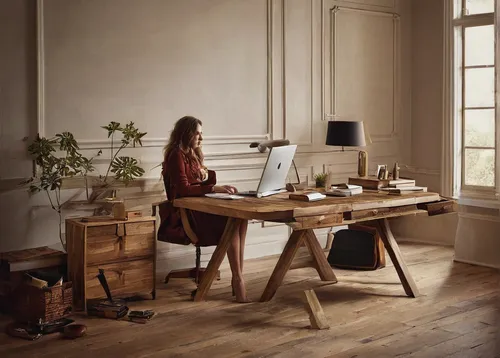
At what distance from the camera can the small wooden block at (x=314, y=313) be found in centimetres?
461

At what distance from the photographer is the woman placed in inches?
210

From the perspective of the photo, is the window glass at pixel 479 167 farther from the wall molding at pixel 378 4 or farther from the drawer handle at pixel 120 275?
the drawer handle at pixel 120 275

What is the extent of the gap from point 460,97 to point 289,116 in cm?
179

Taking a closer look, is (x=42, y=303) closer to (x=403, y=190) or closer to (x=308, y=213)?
(x=308, y=213)

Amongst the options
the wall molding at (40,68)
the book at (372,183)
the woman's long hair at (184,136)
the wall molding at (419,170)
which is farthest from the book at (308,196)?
the wall molding at (419,170)

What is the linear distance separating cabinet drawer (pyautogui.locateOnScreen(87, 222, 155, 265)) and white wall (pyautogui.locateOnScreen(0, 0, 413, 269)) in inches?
29.1

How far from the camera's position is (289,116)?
23.2 feet

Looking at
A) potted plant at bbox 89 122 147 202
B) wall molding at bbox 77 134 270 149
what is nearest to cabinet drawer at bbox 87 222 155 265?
potted plant at bbox 89 122 147 202

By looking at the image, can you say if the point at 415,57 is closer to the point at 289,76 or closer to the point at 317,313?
the point at 289,76

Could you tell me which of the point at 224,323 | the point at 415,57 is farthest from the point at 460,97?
the point at 224,323

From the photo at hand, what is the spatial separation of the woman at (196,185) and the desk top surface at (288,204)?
0.24m

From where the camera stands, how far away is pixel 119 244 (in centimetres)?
512

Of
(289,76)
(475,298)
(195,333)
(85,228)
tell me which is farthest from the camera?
(289,76)

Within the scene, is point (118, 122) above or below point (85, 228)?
above
